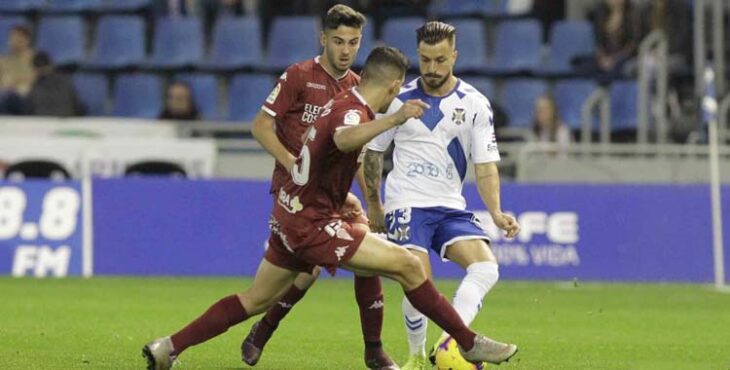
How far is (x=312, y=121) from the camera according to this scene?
11477 millimetres

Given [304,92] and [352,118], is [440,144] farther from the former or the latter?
[352,118]

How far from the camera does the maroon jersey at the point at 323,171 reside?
393 inches

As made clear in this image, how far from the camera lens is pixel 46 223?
67.8 feet

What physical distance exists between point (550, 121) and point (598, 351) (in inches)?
434

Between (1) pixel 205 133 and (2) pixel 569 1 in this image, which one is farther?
(2) pixel 569 1

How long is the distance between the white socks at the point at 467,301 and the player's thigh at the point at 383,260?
67cm

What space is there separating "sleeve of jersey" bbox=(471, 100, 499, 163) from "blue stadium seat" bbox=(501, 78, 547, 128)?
1409 cm

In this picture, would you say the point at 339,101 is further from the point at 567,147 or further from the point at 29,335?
the point at 567,147

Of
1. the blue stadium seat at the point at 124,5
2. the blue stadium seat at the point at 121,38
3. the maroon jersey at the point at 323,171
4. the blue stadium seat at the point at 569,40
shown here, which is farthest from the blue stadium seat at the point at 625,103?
the maroon jersey at the point at 323,171

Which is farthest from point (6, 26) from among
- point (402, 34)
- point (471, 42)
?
point (471, 42)

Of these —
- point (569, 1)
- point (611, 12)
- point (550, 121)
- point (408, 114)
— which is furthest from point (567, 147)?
point (408, 114)

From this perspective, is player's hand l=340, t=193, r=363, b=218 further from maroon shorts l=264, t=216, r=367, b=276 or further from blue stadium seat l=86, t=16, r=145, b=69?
blue stadium seat l=86, t=16, r=145, b=69

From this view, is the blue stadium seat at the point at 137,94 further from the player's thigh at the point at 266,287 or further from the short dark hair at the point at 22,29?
the player's thigh at the point at 266,287

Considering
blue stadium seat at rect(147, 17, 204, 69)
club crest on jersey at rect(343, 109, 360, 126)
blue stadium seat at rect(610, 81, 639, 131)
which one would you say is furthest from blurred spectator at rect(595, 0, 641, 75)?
club crest on jersey at rect(343, 109, 360, 126)
